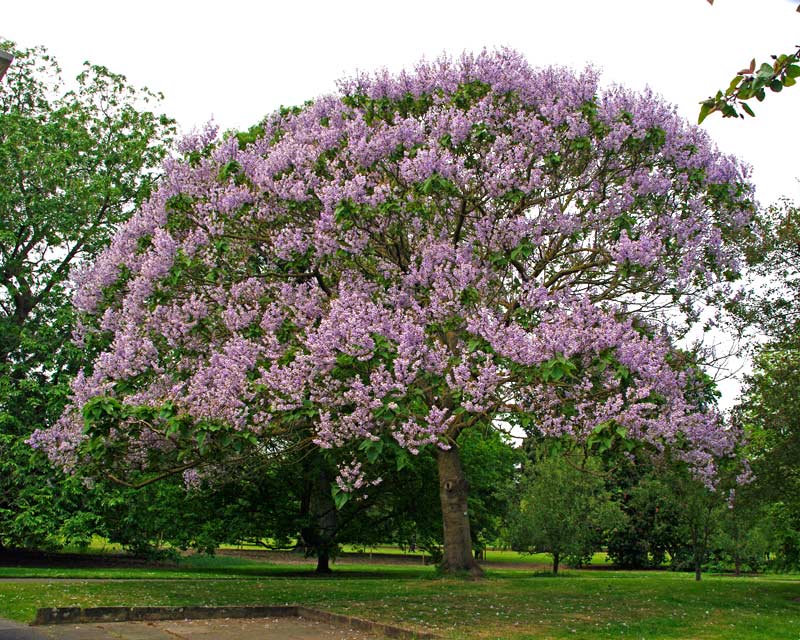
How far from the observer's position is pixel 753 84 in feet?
10.3

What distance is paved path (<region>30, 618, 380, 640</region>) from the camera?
1042 centimetres

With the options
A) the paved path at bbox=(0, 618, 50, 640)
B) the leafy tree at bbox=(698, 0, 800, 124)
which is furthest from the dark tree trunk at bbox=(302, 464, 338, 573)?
the leafy tree at bbox=(698, 0, 800, 124)

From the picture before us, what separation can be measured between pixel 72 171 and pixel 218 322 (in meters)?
17.4

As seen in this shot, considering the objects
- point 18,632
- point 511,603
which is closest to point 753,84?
point 18,632

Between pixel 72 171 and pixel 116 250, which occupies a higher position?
pixel 72 171

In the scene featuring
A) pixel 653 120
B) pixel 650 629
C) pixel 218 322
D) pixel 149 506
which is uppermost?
pixel 653 120

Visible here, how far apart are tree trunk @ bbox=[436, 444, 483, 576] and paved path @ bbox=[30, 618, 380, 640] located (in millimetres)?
7754

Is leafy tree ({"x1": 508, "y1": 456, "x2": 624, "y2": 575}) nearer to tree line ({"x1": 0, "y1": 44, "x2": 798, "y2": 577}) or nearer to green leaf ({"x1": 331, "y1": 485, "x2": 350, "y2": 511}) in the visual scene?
tree line ({"x1": 0, "y1": 44, "x2": 798, "y2": 577})

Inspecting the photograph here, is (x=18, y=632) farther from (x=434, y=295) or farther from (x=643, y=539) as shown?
(x=643, y=539)

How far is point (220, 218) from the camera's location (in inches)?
609

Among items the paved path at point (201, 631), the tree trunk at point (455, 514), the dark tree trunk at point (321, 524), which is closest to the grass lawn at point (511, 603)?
the tree trunk at point (455, 514)

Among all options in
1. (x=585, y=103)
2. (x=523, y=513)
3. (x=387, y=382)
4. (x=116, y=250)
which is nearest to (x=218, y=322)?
(x=116, y=250)

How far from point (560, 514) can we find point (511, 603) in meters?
18.7

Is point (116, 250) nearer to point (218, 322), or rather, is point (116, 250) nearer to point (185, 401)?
point (218, 322)
